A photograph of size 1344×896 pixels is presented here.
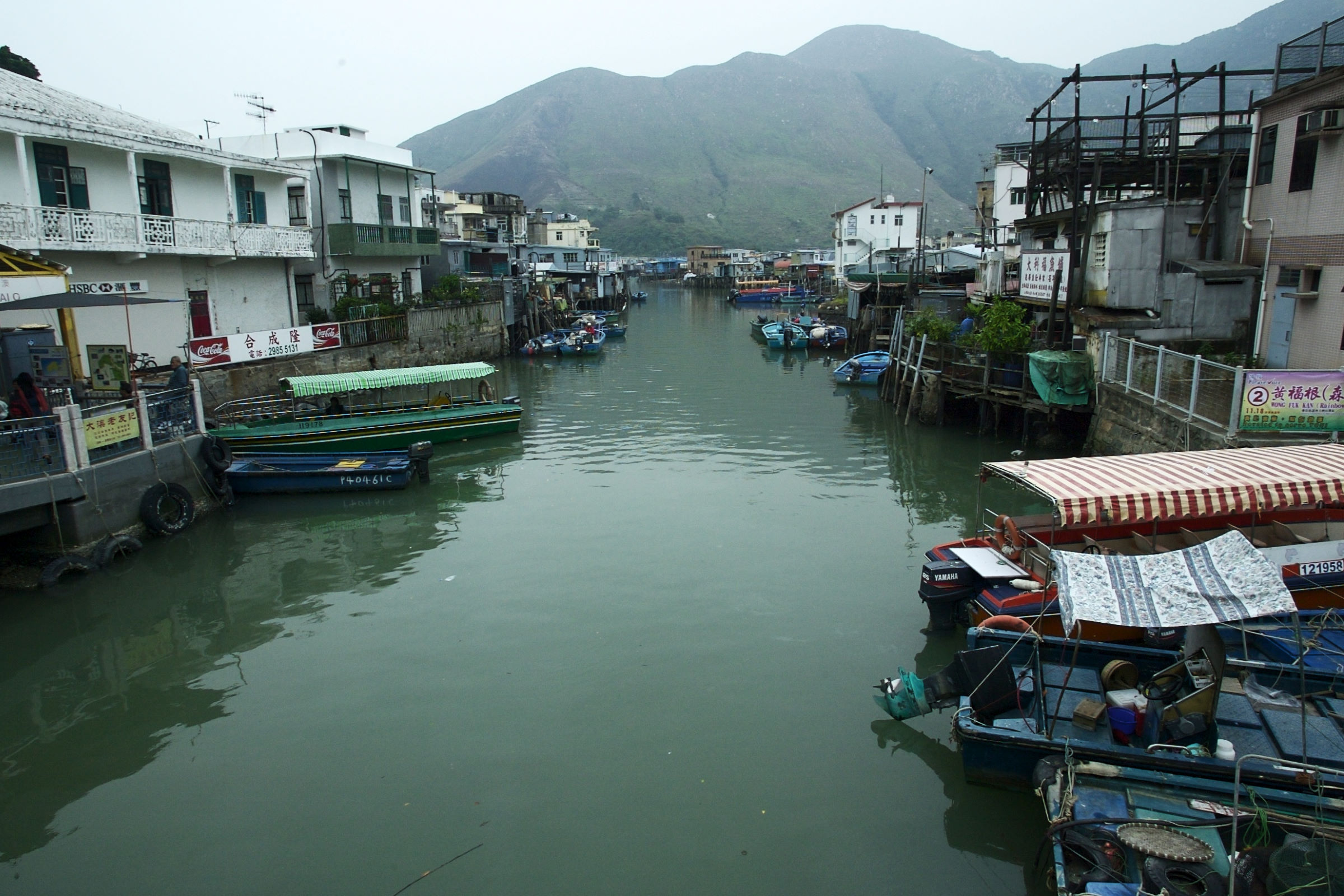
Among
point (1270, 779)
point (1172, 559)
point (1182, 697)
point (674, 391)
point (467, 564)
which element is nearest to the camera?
point (1270, 779)

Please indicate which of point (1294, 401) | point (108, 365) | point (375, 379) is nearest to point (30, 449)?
point (108, 365)

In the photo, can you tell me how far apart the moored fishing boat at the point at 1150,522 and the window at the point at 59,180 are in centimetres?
2327

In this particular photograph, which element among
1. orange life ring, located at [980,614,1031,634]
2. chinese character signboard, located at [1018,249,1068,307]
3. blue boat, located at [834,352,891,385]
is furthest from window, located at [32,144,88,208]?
blue boat, located at [834,352,891,385]

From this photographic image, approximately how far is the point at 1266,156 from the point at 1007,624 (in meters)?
15.5

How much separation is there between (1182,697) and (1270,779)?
1.13 metres

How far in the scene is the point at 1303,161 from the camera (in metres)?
17.6

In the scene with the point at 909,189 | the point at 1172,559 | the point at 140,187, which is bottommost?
the point at 1172,559

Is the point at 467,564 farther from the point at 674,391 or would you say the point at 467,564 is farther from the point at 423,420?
the point at 674,391

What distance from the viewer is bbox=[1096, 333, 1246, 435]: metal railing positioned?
15.1 meters

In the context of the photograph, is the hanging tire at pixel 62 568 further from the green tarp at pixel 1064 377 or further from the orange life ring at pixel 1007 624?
the green tarp at pixel 1064 377

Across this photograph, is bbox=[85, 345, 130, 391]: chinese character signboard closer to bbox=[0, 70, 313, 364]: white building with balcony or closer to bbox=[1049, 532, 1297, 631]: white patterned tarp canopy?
bbox=[0, 70, 313, 364]: white building with balcony

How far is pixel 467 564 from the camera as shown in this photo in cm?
1589

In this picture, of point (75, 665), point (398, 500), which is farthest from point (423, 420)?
point (75, 665)

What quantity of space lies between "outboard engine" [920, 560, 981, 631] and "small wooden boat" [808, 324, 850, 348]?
3923 centimetres
